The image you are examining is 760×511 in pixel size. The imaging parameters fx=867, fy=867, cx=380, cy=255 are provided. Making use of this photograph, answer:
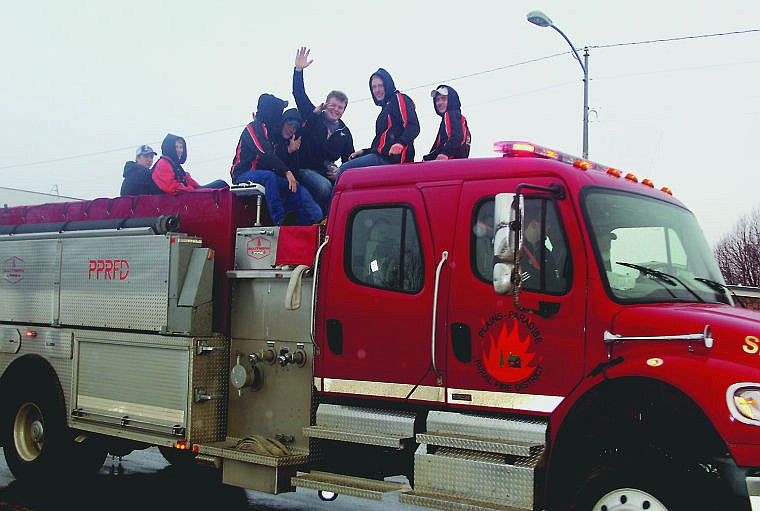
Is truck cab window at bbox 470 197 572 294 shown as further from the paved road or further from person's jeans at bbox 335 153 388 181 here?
the paved road

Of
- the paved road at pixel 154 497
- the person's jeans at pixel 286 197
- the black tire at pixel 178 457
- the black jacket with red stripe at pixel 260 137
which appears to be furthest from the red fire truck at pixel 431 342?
the black tire at pixel 178 457

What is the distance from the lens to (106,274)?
765 centimetres

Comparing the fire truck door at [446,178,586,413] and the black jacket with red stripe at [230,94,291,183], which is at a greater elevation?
the black jacket with red stripe at [230,94,291,183]

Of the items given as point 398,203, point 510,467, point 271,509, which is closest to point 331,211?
point 398,203

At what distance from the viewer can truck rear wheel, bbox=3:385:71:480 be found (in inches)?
316

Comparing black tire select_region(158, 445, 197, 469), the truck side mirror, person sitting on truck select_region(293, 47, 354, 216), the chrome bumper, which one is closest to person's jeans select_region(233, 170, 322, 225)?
person sitting on truck select_region(293, 47, 354, 216)

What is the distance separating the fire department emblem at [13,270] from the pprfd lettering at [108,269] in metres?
1.13

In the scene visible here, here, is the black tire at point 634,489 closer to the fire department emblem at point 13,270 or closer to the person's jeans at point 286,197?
the person's jeans at point 286,197

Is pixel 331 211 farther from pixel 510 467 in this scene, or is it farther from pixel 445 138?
pixel 510 467

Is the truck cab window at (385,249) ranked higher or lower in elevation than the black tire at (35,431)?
Answer: higher

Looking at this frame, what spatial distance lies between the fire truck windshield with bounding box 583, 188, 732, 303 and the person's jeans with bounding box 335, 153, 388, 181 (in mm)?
2283

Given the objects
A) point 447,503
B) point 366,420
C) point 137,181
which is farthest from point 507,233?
point 137,181

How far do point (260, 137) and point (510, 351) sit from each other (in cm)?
376

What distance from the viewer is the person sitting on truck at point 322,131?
821 cm
